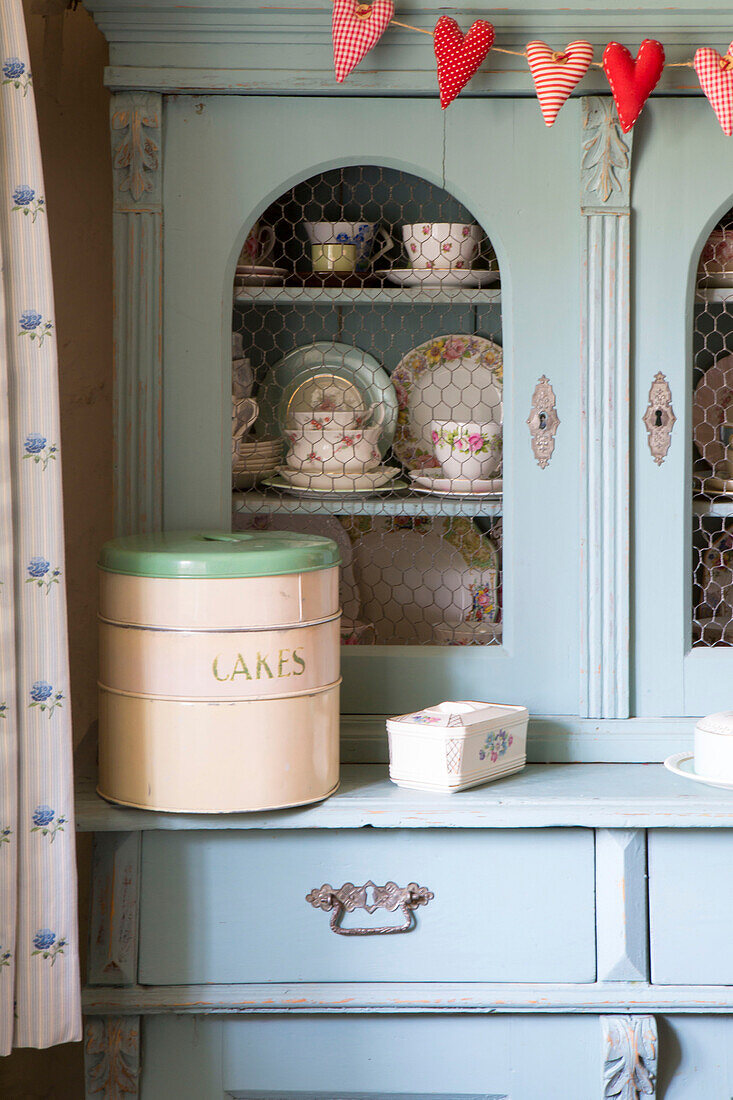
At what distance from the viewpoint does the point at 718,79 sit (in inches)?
52.8

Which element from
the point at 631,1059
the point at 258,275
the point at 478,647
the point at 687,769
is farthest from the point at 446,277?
the point at 631,1059

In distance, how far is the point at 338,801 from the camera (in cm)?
132

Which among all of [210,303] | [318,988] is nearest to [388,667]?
[318,988]

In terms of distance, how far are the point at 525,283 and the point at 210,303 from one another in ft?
1.42

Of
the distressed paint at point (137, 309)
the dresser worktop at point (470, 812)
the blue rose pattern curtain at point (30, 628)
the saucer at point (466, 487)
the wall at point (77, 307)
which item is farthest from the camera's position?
the wall at point (77, 307)

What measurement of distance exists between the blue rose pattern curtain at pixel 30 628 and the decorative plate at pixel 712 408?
0.90 meters

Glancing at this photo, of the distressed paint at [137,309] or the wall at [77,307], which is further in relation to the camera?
the wall at [77,307]

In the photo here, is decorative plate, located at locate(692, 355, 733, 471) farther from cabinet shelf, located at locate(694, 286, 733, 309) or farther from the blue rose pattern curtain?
the blue rose pattern curtain

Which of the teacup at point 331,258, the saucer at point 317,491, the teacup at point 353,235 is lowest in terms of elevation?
the saucer at point 317,491

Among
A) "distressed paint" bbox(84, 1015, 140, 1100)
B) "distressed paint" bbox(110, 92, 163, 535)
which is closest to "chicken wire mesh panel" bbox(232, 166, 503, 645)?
"distressed paint" bbox(110, 92, 163, 535)

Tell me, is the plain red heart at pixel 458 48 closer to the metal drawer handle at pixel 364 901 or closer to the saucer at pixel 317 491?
the saucer at pixel 317 491

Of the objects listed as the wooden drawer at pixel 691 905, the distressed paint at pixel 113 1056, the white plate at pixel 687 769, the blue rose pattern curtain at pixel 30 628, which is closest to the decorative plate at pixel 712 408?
the white plate at pixel 687 769

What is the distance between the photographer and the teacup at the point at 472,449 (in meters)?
1.51

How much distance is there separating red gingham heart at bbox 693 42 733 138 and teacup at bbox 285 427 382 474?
0.63m
